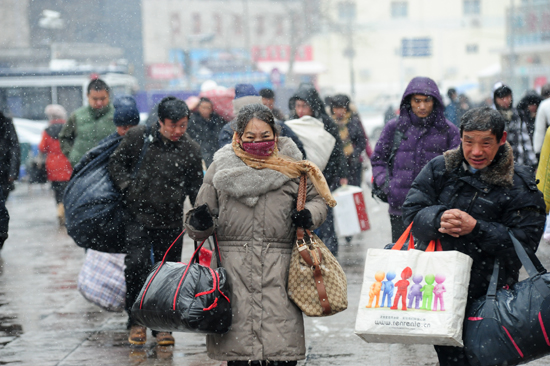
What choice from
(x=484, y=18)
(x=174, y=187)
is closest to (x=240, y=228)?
(x=174, y=187)

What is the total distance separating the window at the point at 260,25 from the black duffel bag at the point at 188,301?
6279cm

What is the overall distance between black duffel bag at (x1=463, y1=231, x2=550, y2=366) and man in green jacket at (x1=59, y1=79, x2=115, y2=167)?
218 inches

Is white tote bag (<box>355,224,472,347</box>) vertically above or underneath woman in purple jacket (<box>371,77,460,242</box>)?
underneath

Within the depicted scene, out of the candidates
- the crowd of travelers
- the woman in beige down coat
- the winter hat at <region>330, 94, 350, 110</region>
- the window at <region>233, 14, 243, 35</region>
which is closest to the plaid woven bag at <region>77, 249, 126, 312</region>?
the crowd of travelers

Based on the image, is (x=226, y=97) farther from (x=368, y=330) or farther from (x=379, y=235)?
(x=368, y=330)

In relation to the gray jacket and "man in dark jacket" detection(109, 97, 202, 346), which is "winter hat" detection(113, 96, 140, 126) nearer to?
"man in dark jacket" detection(109, 97, 202, 346)

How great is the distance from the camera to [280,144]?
4258 mm

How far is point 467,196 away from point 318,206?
81 cm

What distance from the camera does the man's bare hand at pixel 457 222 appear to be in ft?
11.2

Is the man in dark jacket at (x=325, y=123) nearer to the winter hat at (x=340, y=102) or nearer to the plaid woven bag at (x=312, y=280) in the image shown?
the winter hat at (x=340, y=102)

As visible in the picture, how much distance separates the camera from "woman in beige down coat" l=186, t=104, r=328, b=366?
3971 mm

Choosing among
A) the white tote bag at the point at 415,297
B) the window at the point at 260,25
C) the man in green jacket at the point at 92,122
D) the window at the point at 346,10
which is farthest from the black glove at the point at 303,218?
the window at the point at 346,10

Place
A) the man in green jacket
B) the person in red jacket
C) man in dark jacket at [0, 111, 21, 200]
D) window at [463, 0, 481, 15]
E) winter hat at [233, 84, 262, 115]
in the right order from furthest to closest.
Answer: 1. window at [463, 0, 481, 15]
2. the person in red jacket
3. the man in green jacket
4. winter hat at [233, 84, 262, 115]
5. man in dark jacket at [0, 111, 21, 200]

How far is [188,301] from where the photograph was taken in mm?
3900
